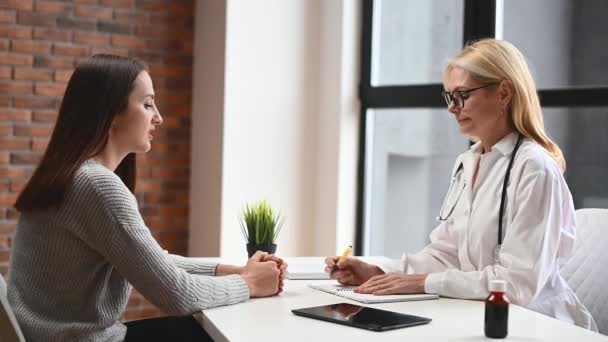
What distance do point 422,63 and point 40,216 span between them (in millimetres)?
2599

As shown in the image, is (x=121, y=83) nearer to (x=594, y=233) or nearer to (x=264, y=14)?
(x=594, y=233)

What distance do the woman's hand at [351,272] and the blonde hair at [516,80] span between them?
0.60 meters

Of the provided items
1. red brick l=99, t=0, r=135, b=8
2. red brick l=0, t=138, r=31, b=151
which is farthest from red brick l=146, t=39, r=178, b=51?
red brick l=0, t=138, r=31, b=151

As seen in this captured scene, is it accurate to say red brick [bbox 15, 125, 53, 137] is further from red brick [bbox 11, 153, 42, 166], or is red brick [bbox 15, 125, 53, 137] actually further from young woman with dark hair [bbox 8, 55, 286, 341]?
young woman with dark hair [bbox 8, 55, 286, 341]

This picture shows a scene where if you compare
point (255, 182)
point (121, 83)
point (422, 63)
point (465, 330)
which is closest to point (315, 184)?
point (255, 182)

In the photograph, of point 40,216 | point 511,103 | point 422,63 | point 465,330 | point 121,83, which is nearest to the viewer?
point 465,330

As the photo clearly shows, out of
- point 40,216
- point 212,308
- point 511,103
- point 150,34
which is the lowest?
point 212,308

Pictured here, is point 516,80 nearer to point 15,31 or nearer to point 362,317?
point 362,317

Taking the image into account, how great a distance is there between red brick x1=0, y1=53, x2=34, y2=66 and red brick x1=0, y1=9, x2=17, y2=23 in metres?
0.17

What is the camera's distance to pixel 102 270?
6.90 ft

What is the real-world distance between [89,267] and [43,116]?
2.56 m

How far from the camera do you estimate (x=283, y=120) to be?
4.54 metres

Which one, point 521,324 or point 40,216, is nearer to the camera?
point 521,324

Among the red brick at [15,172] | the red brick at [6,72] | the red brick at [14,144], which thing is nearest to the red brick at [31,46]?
the red brick at [6,72]
